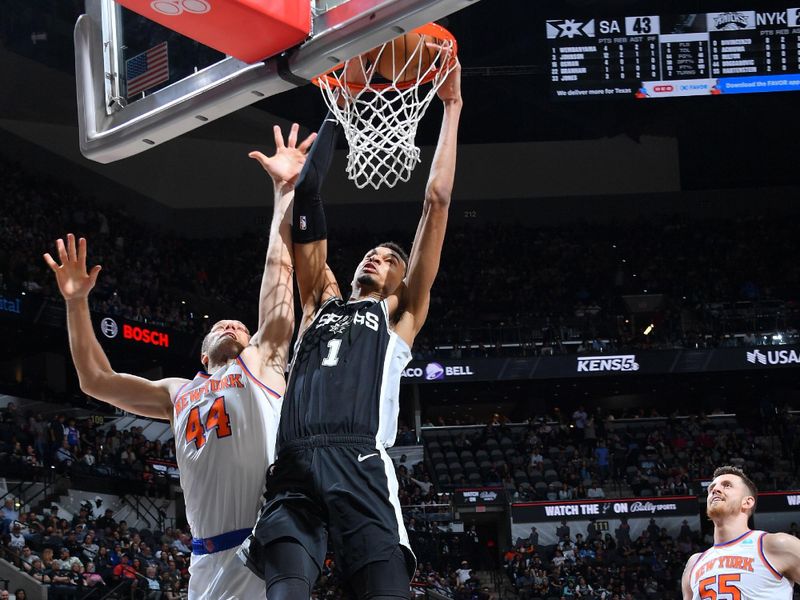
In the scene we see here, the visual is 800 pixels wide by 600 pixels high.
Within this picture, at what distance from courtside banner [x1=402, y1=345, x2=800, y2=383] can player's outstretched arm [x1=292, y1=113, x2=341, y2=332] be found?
67.5 ft

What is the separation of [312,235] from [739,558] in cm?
322

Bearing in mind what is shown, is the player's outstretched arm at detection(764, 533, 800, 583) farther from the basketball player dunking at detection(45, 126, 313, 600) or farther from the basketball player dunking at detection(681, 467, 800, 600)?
the basketball player dunking at detection(45, 126, 313, 600)

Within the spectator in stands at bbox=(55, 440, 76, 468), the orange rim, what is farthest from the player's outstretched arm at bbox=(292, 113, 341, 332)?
the spectator in stands at bbox=(55, 440, 76, 468)

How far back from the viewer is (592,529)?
2112 cm

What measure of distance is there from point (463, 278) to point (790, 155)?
1007cm

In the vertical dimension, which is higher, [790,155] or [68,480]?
[790,155]

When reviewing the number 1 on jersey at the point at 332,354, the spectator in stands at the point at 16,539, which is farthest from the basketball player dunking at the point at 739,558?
the spectator in stands at the point at 16,539

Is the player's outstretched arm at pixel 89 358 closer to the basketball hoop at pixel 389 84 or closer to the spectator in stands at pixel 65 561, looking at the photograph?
the basketball hoop at pixel 389 84

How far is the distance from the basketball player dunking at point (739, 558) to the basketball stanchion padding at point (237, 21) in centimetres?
353

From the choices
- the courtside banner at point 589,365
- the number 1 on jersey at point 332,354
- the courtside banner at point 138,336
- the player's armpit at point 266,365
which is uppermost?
the courtside banner at point 589,365

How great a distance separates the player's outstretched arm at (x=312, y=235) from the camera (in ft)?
13.0

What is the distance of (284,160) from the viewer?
4.48 meters

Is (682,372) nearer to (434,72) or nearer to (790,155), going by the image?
(790,155)

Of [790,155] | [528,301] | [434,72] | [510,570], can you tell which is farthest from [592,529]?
[434,72]
